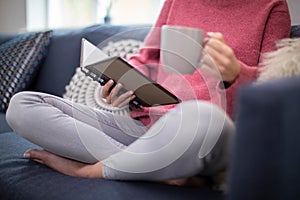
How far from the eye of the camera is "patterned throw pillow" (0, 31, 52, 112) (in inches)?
63.1

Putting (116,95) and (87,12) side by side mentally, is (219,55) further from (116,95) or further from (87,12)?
(87,12)

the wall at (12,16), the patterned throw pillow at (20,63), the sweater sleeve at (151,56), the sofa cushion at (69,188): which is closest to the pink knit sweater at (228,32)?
the sweater sleeve at (151,56)

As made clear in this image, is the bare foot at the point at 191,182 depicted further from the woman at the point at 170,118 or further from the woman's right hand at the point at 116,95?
the woman's right hand at the point at 116,95

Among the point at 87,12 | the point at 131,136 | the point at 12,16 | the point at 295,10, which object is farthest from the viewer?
the point at 12,16

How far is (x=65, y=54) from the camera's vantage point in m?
1.61

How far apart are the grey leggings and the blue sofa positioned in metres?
0.04

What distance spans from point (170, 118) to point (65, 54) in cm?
102

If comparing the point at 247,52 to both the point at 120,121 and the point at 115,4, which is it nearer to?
the point at 120,121

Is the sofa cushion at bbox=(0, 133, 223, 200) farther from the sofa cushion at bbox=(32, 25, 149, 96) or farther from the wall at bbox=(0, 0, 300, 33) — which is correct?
the wall at bbox=(0, 0, 300, 33)

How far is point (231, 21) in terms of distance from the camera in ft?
3.36

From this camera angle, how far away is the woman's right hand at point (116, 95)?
906 millimetres

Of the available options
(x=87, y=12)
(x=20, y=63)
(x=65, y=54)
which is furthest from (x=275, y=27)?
(x=87, y=12)

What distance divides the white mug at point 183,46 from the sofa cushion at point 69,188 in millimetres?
231

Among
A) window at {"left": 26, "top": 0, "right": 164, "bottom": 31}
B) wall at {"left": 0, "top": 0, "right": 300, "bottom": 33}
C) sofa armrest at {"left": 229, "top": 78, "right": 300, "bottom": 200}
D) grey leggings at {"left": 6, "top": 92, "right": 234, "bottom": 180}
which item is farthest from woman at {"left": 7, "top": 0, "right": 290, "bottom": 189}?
wall at {"left": 0, "top": 0, "right": 300, "bottom": 33}
